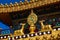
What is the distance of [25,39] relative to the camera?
41.0 ft

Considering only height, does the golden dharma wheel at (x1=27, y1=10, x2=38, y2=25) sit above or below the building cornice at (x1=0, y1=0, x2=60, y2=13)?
below

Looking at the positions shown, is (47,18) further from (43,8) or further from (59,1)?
(59,1)

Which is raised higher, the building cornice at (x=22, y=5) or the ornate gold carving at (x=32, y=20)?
the building cornice at (x=22, y=5)

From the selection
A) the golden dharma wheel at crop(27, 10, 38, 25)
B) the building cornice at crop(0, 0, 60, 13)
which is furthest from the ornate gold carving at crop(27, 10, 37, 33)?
the building cornice at crop(0, 0, 60, 13)

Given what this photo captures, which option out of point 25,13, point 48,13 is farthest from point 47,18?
point 25,13

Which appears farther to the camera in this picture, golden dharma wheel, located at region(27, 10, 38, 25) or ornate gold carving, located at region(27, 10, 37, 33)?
golden dharma wheel, located at region(27, 10, 38, 25)

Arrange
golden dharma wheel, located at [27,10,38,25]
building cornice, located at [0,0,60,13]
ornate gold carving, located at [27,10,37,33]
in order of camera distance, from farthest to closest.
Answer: building cornice, located at [0,0,60,13] < golden dharma wheel, located at [27,10,38,25] < ornate gold carving, located at [27,10,37,33]

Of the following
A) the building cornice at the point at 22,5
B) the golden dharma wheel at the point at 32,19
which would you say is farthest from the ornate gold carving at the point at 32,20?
the building cornice at the point at 22,5

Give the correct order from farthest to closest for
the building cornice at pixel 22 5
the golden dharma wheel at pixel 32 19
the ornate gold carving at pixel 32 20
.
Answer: the building cornice at pixel 22 5 → the golden dharma wheel at pixel 32 19 → the ornate gold carving at pixel 32 20

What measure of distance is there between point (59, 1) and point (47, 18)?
5.22 ft

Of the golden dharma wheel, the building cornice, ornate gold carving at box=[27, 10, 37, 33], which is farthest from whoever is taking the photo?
the building cornice

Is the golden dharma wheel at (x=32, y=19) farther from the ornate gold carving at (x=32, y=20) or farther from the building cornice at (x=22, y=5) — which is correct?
the building cornice at (x=22, y=5)

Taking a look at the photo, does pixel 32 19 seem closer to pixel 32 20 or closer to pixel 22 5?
pixel 32 20

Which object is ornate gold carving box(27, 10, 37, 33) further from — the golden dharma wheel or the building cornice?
the building cornice
